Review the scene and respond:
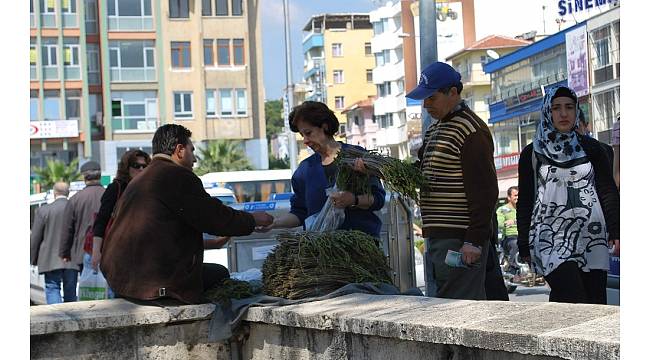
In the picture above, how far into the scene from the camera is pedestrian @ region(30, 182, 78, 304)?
13789 millimetres

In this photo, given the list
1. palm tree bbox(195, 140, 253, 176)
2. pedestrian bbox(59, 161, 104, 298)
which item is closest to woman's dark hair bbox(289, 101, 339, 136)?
pedestrian bbox(59, 161, 104, 298)

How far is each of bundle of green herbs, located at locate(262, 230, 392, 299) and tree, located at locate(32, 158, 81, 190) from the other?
224 ft

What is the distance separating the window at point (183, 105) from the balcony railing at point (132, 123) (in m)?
1.58

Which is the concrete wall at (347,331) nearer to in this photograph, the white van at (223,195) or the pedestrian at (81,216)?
the pedestrian at (81,216)

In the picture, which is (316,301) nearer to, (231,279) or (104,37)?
(231,279)

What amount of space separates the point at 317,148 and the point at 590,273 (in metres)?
1.70

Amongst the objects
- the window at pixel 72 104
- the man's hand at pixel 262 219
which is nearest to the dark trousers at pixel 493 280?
the man's hand at pixel 262 219

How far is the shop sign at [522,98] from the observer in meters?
72.7

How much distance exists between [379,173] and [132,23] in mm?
70599

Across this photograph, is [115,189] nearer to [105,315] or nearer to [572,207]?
[105,315]

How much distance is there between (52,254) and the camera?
13852 mm

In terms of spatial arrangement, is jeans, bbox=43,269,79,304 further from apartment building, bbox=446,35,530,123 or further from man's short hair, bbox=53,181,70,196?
apartment building, bbox=446,35,530,123

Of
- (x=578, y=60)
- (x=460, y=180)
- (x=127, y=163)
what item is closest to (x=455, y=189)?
(x=460, y=180)
